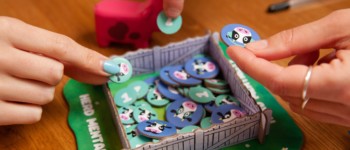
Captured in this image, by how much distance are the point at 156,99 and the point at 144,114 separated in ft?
0.19

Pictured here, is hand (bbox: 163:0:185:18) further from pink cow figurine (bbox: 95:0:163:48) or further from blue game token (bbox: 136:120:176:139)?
blue game token (bbox: 136:120:176:139)

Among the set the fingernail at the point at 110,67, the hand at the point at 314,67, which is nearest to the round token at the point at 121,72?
the fingernail at the point at 110,67

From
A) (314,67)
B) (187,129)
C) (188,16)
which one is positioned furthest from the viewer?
(188,16)

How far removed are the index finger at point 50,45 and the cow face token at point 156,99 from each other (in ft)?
0.53

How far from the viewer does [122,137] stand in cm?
79

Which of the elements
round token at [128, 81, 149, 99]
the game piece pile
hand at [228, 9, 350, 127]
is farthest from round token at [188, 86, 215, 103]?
hand at [228, 9, 350, 127]

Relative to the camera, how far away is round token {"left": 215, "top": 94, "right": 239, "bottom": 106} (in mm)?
913

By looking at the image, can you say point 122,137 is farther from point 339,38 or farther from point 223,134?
point 339,38

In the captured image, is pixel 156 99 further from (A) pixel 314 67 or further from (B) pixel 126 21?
(A) pixel 314 67

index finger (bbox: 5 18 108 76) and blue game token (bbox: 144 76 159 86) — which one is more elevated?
index finger (bbox: 5 18 108 76)

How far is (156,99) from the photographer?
93 cm

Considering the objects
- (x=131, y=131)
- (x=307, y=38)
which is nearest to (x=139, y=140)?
(x=131, y=131)

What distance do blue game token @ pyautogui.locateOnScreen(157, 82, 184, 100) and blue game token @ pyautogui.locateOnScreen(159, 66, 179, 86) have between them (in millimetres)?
12

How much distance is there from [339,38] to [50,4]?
0.79 metres
